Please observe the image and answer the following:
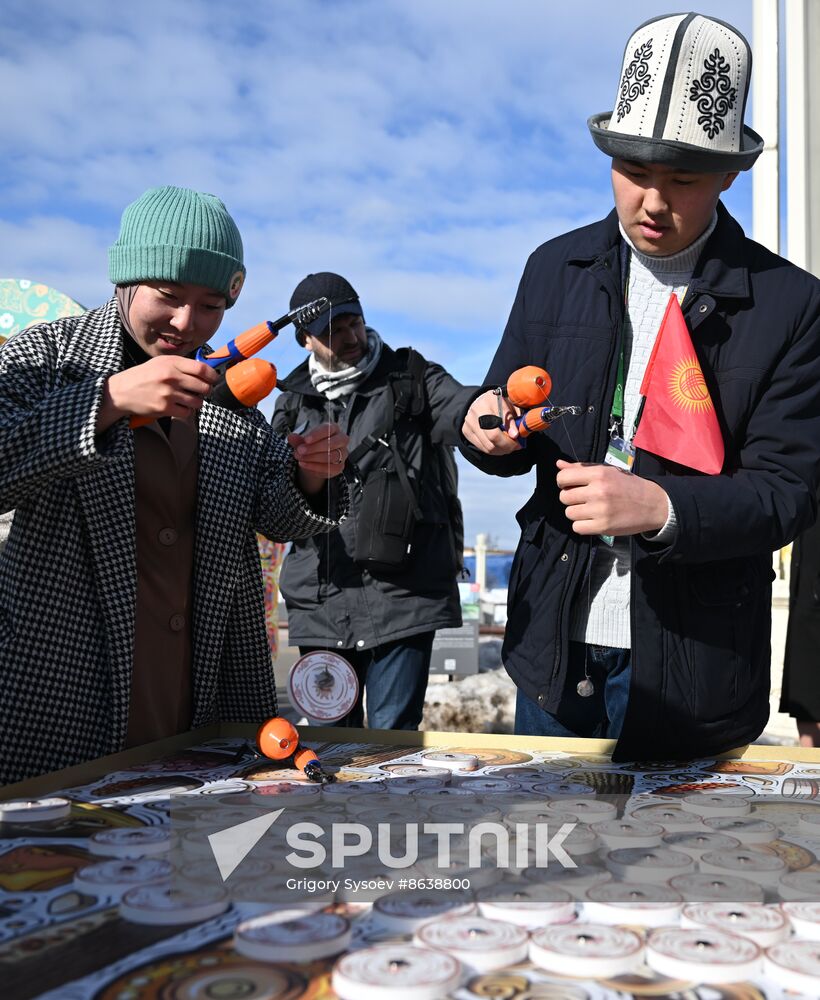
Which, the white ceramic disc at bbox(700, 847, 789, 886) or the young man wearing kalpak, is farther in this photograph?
the young man wearing kalpak

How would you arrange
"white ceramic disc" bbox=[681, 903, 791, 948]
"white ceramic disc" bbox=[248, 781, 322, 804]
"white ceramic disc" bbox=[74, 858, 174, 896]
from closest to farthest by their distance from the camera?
"white ceramic disc" bbox=[681, 903, 791, 948] < "white ceramic disc" bbox=[74, 858, 174, 896] < "white ceramic disc" bbox=[248, 781, 322, 804]

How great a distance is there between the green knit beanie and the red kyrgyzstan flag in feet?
2.62

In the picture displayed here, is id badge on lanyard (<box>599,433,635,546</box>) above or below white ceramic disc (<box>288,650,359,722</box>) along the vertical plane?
above

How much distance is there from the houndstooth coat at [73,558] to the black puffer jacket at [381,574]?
1.30 m

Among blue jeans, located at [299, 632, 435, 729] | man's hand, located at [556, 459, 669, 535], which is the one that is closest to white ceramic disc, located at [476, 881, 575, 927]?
man's hand, located at [556, 459, 669, 535]

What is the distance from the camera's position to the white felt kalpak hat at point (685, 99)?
5.52 feet

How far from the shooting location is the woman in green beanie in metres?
1.53

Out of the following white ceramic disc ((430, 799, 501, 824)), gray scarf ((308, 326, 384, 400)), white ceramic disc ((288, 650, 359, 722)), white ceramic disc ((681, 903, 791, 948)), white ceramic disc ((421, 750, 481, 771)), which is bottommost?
white ceramic disc ((681, 903, 791, 948))

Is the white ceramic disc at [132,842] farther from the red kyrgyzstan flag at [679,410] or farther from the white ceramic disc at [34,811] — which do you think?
the red kyrgyzstan flag at [679,410]

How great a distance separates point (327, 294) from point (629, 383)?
5.38ft

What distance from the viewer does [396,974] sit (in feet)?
2.65

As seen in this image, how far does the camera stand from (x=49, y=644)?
164cm

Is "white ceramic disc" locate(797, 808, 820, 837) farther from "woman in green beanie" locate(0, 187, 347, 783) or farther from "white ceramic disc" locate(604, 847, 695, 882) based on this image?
"woman in green beanie" locate(0, 187, 347, 783)

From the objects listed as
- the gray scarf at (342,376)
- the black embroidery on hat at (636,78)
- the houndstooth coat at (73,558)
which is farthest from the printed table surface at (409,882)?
the gray scarf at (342,376)
